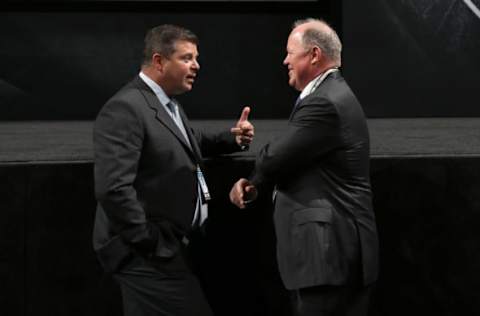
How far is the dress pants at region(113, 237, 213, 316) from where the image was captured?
2213 millimetres

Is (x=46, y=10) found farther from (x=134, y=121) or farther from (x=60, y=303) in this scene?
(x=134, y=121)

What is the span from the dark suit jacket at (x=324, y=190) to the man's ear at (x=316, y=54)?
7cm

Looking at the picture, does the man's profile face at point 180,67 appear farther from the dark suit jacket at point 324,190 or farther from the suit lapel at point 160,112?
the dark suit jacket at point 324,190

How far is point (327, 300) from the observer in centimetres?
223

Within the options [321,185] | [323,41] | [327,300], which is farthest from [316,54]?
[327,300]

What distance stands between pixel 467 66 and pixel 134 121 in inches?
177

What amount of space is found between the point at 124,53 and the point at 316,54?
413 cm

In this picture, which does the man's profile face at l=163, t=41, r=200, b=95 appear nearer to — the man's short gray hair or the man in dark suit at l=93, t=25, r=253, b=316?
the man in dark suit at l=93, t=25, r=253, b=316

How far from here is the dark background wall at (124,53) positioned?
6.08 metres

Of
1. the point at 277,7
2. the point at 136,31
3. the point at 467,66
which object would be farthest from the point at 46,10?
the point at 467,66

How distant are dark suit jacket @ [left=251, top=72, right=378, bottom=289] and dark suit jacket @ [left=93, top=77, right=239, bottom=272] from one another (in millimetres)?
266

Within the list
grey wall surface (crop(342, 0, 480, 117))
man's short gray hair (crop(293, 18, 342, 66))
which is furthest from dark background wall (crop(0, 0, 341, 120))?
man's short gray hair (crop(293, 18, 342, 66))

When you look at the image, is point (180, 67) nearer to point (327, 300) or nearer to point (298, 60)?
point (298, 60)

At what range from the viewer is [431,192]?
9.16 feet
